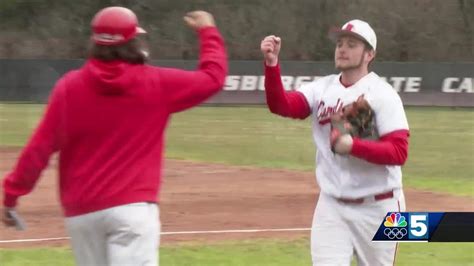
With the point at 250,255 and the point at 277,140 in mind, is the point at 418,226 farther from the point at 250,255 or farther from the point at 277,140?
the point at 277,140

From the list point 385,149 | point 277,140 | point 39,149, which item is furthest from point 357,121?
point 277,140

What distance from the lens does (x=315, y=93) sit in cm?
587

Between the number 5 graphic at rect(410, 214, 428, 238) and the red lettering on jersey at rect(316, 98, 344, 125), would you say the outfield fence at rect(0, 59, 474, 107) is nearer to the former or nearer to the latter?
the number 5 graphic at rect(410, 214, 428, 238)

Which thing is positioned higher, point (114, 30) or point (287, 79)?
point (114, 30)

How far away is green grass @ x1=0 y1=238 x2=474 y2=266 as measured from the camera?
28.2ft

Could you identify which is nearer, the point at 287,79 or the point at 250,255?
the point at 250,255

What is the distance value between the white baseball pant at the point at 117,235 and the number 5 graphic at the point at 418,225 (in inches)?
156

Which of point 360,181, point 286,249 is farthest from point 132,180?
point 286,249

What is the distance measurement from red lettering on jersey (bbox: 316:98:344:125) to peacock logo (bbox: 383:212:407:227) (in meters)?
0.70

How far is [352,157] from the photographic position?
556 centimetres

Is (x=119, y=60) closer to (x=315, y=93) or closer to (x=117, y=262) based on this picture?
(x=117, y=262)

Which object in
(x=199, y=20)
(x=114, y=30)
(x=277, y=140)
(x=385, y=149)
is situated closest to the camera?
(x=114, y=30)

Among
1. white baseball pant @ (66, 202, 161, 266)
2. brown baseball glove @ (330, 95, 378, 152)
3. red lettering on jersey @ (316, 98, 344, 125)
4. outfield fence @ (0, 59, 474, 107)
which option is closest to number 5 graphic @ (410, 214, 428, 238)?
red lettering on jersey @ (316, 98, 344, 125)

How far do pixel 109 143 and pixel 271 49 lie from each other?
1.73 meters
